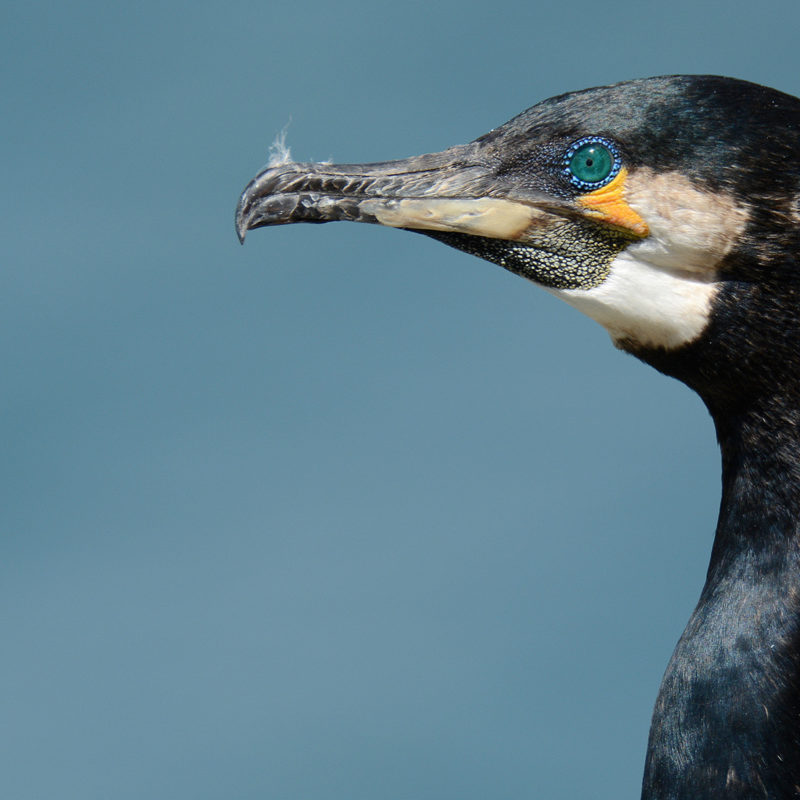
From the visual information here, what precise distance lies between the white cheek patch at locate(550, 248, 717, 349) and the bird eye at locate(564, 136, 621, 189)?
14cm

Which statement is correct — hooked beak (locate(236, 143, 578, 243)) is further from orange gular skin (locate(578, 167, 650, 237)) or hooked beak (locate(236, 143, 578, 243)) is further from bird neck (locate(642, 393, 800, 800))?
bird neck (locate(642, 393, 800, 800))

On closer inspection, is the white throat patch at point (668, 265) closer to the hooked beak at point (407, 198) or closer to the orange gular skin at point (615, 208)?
the orange gular skin at point (615, 208)

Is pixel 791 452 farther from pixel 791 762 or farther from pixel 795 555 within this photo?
pixel 791 762

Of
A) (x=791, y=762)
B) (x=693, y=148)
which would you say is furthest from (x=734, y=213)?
(x=791, y=762)

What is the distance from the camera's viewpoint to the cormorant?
92.2 inches

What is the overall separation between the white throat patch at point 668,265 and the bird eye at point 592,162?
0.15 feet

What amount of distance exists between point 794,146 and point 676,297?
1.08 ft

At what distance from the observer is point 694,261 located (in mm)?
2389

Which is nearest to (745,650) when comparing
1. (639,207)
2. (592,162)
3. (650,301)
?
(650,301)

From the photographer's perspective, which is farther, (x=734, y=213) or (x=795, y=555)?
(x=795, y=555)

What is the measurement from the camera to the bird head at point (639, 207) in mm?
2332

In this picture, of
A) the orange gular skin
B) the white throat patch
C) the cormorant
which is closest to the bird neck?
the cormorant

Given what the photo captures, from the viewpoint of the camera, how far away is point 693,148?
233 cm

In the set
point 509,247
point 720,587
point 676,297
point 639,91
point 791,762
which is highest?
point 639,91
